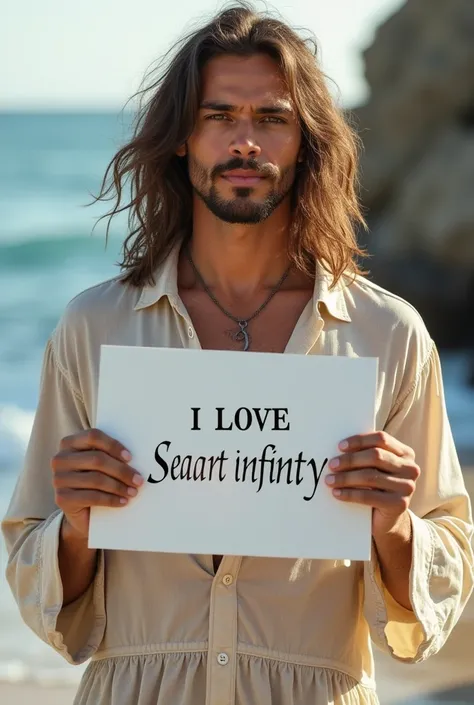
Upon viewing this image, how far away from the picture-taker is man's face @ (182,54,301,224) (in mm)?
2914

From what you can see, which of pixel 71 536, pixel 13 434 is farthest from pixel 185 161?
pixel 13 434

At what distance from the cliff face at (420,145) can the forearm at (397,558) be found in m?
10.8

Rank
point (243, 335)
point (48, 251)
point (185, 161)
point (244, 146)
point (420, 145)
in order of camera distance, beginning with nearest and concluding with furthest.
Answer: point (244, 146)
point (243, 335)
point (185, 161)
point (420, 145)
point (48, 251)

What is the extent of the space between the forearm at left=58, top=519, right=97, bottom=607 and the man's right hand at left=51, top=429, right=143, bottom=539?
0.48 feet

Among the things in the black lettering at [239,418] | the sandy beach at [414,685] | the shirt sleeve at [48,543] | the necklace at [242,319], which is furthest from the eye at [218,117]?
the sandy beach at [414,685]

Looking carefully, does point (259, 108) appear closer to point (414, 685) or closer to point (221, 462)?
point (221, 462)

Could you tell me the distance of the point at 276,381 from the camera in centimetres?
266

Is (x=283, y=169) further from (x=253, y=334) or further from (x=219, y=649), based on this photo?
(x=219, y=649)

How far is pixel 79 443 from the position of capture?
2580 mm

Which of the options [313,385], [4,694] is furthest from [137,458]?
[4,694]

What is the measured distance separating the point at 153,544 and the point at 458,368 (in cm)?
1183

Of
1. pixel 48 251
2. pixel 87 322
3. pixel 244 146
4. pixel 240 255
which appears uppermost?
pixel 48 251

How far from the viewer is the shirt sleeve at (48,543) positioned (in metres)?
2.75

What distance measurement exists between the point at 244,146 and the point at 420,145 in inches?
491
